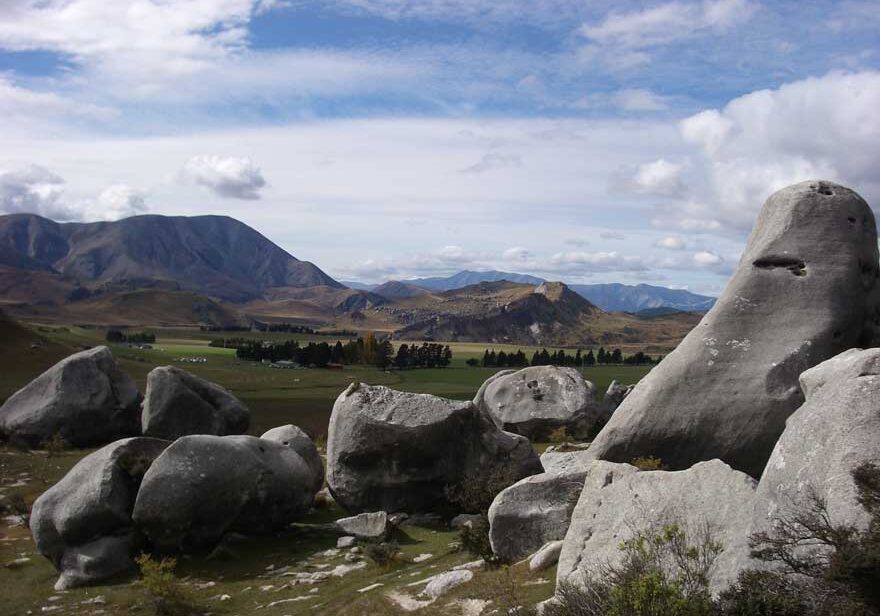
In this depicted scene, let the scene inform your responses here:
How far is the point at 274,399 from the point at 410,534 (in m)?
55.1

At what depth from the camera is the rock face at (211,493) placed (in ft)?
72.4

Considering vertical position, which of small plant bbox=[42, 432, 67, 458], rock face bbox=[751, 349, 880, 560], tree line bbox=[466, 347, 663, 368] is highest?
rock face bbox=[751, 349, 880, 560]

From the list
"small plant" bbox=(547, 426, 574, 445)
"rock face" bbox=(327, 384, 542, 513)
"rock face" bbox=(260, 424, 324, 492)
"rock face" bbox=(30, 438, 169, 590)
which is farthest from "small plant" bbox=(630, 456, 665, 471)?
"small plant" bbox=(547, 426, 574, 445)

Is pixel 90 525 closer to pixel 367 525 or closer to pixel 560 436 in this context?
pixel 367 525

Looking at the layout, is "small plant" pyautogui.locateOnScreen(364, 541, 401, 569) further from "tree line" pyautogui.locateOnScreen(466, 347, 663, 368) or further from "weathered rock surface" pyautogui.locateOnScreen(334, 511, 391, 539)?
"tree line" pyautogui.locateOnScreen(466, 347, 663, 368)

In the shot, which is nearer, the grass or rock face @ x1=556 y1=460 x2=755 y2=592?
rock face @ x1=556 y1=460 x2=755 y2=592

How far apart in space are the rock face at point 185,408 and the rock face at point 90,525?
16697 millimetres

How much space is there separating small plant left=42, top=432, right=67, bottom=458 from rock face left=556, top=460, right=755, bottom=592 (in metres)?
34.5

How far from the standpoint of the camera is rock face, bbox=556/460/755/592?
40.3 ft

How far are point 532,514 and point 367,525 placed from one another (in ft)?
24.8

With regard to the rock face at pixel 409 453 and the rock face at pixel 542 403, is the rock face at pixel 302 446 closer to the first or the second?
the rock face at pixel 409 453

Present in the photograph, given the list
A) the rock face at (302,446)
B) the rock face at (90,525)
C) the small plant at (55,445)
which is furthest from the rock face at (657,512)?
the small plant at (55,445)

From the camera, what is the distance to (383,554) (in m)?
20.4

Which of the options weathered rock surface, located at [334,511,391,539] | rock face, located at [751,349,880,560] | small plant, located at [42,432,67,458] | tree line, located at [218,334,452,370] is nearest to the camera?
rock face, located at [751,349,880,560]
